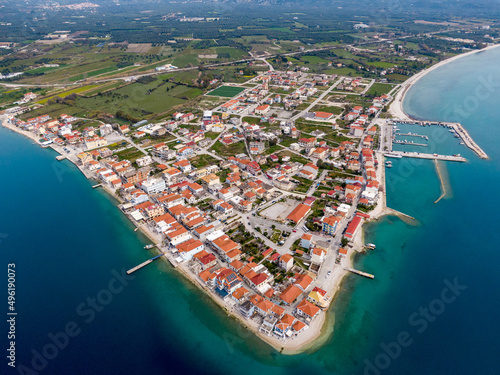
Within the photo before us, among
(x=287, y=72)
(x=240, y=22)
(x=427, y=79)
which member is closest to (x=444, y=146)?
(x=427, y=79)

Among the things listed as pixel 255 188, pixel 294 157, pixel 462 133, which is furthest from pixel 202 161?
pixel 462 133

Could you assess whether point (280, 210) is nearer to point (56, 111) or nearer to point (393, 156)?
point (393, 156)

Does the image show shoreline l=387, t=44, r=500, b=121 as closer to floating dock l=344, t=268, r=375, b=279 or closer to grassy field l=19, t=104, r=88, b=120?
floating dock l=344, t=268, r=375, b=279

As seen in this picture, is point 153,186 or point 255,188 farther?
point 153,186

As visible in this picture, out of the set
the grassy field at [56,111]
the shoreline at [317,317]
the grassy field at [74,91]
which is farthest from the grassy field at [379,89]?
the grassy field at [74,91]

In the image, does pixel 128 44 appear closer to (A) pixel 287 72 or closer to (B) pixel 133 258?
(A) pixel 287 72

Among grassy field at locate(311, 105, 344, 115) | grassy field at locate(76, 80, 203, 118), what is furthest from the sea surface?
grassy field at locate(76, 80, 203, 118)
